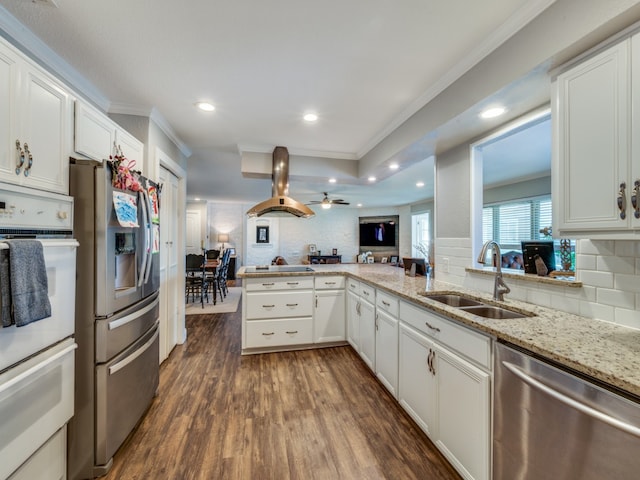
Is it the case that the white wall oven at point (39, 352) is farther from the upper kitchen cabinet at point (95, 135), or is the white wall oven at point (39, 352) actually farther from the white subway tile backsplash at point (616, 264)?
the white subway tile backsplash at point (616, 264)

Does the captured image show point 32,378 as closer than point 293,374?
Yes

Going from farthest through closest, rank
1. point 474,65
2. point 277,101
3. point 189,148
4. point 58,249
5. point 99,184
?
point 189,148, point 277,101, point 474,65, point 99,184, point 58,249

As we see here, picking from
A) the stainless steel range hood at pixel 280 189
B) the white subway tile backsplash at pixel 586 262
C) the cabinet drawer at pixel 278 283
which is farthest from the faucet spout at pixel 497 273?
the stainless steel range hood at pixel 280 189

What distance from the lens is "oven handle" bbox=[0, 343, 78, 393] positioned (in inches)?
40.6

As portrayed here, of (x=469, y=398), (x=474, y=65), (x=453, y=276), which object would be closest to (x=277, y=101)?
(x=474, y=65)

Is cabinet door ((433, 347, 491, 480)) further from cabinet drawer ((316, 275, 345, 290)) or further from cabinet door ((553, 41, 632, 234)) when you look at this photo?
cabinet drawer ((316, 275, 345, 290))

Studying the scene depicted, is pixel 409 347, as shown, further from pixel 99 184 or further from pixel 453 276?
pixel 99 184

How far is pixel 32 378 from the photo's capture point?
1142 mm

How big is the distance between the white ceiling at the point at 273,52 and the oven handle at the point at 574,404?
1679 mm

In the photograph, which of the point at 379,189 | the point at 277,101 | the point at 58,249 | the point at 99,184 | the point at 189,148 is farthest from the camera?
the point at 379,189

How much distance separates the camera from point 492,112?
182 centimetres

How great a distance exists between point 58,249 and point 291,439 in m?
1.70

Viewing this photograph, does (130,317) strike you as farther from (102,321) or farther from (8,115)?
(8,115)

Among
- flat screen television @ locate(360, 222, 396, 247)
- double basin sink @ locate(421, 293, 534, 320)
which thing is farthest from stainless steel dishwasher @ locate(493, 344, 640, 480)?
flat screen television @ locate(360, 222, 396, 247)
